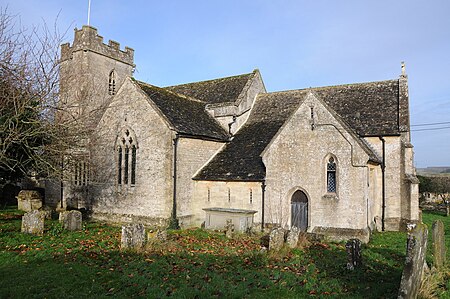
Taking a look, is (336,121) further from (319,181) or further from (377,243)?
(377,243)

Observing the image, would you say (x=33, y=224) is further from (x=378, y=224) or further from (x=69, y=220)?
(x=378, y=224)

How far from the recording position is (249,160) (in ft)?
69.1

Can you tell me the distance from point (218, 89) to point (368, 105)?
11669 millimetres

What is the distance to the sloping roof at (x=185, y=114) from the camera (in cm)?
2095

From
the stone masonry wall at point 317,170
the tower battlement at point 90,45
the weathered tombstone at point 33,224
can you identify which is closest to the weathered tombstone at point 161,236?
the weathered tombstone at point 33,224

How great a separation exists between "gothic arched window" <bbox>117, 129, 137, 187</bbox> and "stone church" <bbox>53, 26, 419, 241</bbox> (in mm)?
66

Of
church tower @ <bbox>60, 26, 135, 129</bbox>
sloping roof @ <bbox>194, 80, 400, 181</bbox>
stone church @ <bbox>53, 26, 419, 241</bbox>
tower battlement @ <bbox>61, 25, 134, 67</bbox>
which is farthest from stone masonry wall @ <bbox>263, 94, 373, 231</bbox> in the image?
tower battlement @ <bbox>61, 25, 134, 67</bbox>

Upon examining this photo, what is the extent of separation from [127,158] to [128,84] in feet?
15.8

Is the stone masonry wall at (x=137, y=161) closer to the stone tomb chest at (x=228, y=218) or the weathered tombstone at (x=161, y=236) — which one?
the stone tomb chest at (x=228, y=218)

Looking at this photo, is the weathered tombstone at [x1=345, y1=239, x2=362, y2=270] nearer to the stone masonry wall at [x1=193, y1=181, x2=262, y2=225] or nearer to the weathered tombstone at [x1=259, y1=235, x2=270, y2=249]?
the weathered tombstone at [x1=259, y1=235, x2=270, y2=249]

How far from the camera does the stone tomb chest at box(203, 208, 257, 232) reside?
18.5 metres

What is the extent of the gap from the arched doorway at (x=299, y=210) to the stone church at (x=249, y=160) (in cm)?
6

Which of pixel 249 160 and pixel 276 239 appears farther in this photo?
pixel 249 160

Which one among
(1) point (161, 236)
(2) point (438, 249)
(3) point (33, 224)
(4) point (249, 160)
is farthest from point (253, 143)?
(2) point (438, 249)
